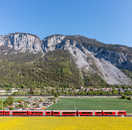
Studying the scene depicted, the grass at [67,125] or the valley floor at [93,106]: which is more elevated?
the grass at [67,125]

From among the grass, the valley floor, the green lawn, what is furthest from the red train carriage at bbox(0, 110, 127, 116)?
the green lawn

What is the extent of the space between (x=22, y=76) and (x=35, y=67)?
95.6 ft

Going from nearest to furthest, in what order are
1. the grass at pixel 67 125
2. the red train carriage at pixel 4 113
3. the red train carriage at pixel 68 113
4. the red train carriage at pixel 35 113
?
the grass at pixel 67 125, the red train carriage at pixel 68 113, the red train carriage at pixel 35 113, the red train carriage at pixel 4 113

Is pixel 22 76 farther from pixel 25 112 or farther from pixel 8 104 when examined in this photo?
pixel 25 112

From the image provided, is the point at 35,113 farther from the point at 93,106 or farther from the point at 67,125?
the point at 93,106

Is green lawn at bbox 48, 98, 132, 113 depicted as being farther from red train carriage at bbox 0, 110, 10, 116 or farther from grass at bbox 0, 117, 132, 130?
grass at bbox 0, 117, 132, 130

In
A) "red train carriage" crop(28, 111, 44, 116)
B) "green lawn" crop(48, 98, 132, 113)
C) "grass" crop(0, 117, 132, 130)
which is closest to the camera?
"grass" crop(0, 117, 132, 130)

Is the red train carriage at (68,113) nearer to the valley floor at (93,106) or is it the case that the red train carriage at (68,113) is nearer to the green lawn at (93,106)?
the valley floor at (93,106)

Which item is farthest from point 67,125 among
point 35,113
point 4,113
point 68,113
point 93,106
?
point 93,106

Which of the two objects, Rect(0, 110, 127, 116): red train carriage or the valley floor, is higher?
Rect(0, 110, 127, 116): red train carriage

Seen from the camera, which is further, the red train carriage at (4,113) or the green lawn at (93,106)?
the green lawn at (93,106)

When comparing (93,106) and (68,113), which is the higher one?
(68,113)

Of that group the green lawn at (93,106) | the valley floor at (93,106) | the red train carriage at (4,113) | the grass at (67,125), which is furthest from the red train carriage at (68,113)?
the green lawn at (93,106)

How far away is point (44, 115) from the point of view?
3606 centimetres
